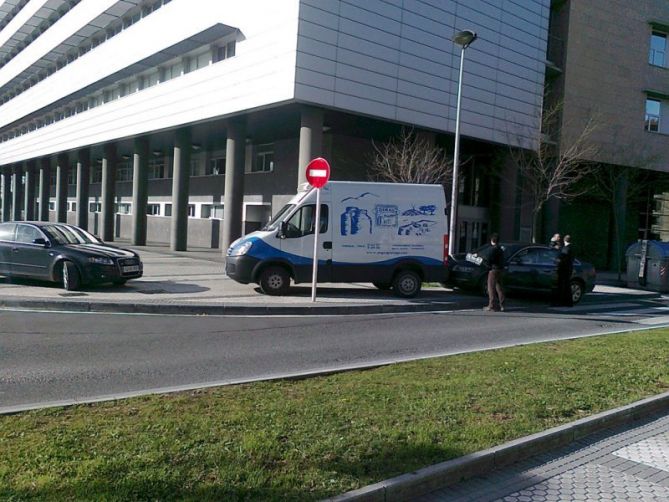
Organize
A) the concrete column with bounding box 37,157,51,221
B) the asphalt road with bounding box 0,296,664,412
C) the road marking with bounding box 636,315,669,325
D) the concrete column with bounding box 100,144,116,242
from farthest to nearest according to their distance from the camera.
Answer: the concrete column with bounding box 37,157,51,221 < the concrete column with bounding box 100,144,116,242 < the road marking with bounding box 636,315,669,325 < the asphalt road with bounding box 0,296,664,412

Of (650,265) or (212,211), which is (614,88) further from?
(212,211)

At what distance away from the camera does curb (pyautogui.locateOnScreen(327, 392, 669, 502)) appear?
372cm

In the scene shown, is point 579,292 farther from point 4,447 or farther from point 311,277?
point 4,447

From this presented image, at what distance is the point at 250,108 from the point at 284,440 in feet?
64.8

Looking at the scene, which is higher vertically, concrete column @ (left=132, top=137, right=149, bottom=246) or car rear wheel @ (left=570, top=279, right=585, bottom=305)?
concrete column @ (left=132, top=137, right=149, bottom=246)

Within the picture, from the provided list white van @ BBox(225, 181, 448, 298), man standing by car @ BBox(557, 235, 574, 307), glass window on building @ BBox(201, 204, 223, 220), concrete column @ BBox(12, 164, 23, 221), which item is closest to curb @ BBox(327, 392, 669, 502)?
white van @ BBox(225, 181, 448, 298)

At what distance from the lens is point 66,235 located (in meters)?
14.2

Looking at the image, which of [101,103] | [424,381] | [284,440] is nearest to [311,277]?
[424,381]

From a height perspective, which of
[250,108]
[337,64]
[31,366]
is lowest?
[31,366]

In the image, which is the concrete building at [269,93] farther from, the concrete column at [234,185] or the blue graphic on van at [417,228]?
the blue graphic on van at [417,228]

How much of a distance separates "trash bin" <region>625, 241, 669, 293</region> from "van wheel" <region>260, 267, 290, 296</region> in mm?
14520

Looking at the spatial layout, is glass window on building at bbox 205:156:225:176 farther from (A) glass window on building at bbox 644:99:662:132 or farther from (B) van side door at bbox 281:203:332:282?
(A) glass window on building at bbox 644:99:662:132

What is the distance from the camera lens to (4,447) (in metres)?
3.99

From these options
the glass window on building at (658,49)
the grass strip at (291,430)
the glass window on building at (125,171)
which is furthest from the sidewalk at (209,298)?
the glass window on building at (125,171)
